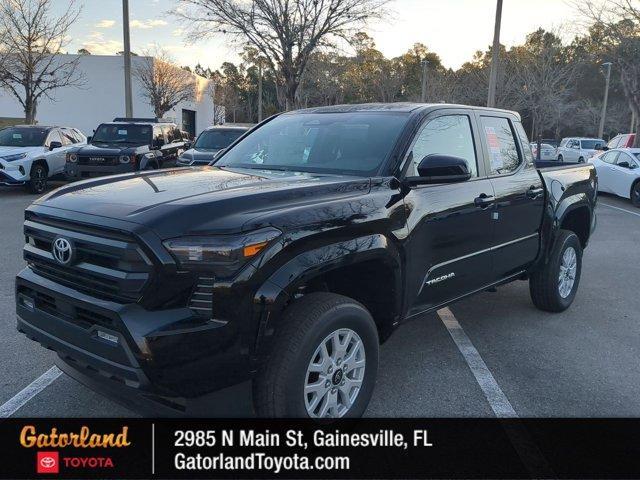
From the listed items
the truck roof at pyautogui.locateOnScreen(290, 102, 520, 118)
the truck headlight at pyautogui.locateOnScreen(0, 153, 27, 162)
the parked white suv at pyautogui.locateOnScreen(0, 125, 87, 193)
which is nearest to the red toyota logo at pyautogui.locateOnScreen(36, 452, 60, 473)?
the truck roof at pyautogui.locateOnScreen(290, 102, 520, 118)

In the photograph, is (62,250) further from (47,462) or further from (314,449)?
(314,449)

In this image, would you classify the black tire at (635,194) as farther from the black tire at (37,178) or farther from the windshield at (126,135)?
the black tire at (37,178)

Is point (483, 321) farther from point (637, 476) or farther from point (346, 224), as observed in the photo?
point (346, 224)

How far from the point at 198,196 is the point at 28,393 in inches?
76.9

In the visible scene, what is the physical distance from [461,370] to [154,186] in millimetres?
2589

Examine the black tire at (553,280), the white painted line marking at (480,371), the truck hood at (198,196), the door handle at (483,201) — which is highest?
the truck hood at (198,196)

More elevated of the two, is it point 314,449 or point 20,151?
point 20,151

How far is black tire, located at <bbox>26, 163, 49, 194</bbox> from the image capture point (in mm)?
13594

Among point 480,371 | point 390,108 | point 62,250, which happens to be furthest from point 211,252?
point 480,371

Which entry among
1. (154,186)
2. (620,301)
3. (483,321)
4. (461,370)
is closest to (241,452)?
(154,186)

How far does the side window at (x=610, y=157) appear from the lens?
1593 cm

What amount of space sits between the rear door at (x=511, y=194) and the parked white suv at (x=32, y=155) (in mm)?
12019

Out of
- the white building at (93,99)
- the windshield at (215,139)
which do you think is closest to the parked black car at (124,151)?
the windshield at (215,139)

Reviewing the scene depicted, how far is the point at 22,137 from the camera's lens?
558 inches
